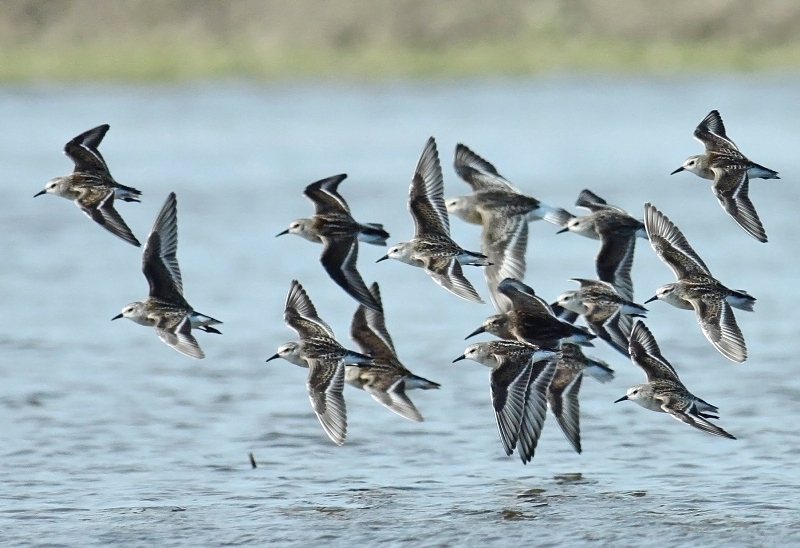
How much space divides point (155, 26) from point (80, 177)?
4207cm

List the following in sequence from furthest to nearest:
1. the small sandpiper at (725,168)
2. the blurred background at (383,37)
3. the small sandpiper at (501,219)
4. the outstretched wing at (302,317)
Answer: the blurred background at (383,37) < the small sandpiper at (501,219) < the outstretched wing at (302,317) < the small sandpiper at (725,168)

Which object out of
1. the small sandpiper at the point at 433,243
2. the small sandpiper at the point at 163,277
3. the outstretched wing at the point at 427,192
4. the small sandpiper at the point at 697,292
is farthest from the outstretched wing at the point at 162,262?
the small sandpiper at the point at 697,292

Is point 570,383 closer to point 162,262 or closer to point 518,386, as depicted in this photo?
point 518,386

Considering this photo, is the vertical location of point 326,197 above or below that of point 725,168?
above

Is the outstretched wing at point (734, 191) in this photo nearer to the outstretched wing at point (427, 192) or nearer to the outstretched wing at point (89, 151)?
the outstretched wing at point (427, 192)

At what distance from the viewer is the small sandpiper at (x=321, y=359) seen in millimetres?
8695

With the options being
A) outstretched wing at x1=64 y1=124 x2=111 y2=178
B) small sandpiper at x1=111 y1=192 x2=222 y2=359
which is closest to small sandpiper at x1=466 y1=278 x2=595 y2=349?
small sandpiper at x1=111 y1=192 x2=222 y2=359

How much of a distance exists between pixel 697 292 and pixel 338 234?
2164mm

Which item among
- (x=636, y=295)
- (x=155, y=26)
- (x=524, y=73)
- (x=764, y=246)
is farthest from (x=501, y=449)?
(x=155, y=26)

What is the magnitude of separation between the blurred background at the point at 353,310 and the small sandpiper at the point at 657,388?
2.08 ft

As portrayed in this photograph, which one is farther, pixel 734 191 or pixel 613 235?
pixel 613 235

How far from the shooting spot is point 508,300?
31.4 ft

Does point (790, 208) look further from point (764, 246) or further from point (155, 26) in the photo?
point (155, 26)

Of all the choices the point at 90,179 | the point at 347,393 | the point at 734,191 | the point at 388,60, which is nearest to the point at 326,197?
the point at 90,179
